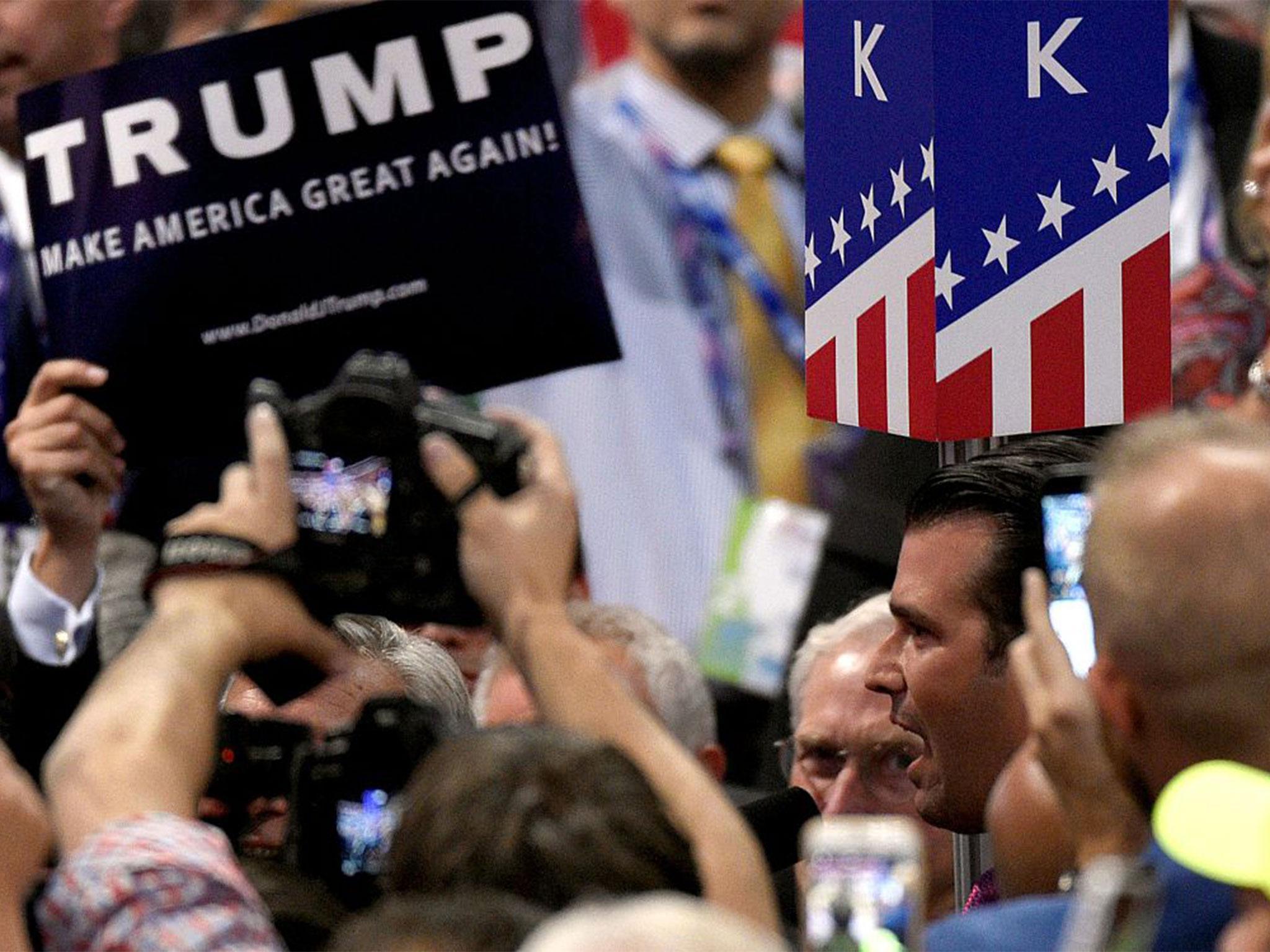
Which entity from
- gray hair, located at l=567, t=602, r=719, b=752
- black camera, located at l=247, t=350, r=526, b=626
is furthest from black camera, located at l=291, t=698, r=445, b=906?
gray hair, located at l=567, t=602, r=719, b=752

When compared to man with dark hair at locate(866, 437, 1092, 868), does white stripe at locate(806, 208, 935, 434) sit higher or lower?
higher

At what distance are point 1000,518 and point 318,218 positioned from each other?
966 mm

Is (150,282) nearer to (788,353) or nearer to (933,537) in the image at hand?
(933,537)

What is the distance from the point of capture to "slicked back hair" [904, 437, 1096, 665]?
304cm

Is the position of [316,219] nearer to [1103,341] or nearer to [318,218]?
[318,218]

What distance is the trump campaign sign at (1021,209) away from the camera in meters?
2.94

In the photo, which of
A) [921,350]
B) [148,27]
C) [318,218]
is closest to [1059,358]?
[921,350]

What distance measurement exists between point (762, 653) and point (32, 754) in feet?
8.38

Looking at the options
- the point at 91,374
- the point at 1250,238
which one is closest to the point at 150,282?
the point at 91,374

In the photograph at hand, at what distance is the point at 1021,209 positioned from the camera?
9.74ft

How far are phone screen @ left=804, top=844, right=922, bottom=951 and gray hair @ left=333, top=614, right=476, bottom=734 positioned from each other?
1.48m

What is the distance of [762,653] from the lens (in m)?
5.50

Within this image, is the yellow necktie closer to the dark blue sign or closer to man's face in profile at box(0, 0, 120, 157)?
man's face in profile at box(0, 0, 120, 157)

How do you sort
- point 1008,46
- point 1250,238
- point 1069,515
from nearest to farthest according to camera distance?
point 1069,515
point 1008,46
point 1250,238
